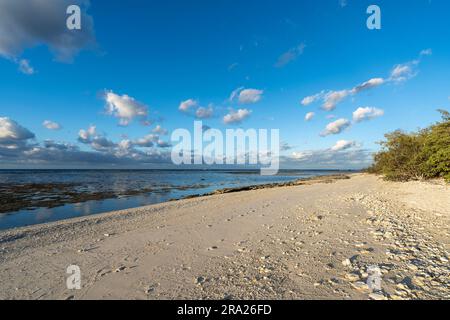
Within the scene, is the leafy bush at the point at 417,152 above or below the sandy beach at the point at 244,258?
above

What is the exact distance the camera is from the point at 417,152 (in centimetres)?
2005

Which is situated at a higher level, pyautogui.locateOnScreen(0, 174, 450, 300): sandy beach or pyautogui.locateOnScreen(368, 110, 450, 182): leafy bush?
pyautogui.locateOnScreen(368, 110, 450, 182): leafy bush

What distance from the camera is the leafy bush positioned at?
14148 mm

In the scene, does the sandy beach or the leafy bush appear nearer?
the sandy beach

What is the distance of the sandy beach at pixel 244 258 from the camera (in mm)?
4148

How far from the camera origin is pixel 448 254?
5051 mm

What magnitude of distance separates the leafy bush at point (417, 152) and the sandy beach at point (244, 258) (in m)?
7.11

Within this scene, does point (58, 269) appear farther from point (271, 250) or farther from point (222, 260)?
point (271, 250)

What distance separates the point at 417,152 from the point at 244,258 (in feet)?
75.7

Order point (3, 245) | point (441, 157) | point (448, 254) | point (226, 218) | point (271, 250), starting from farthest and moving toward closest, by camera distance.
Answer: point (441, 157) → point (226, 218) → point (3, 245) → point (271, 250) → point (448, 254)

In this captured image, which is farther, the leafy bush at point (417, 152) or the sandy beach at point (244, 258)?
the leafy bush at point (417, 152)

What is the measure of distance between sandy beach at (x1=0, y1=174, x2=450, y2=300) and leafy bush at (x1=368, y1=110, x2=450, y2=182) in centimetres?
711

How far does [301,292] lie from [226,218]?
6.57 metres
